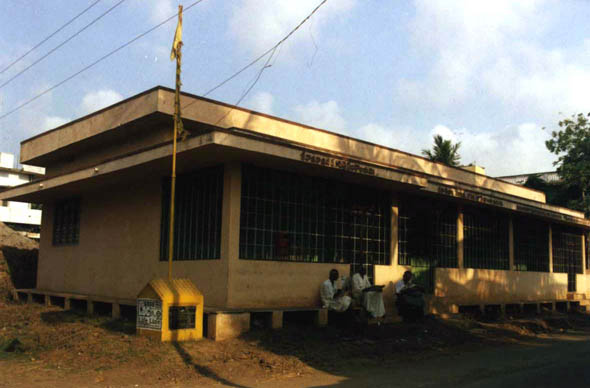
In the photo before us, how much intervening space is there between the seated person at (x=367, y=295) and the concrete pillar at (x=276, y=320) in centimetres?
255

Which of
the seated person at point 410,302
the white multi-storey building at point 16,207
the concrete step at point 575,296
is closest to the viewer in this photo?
the seated person at point 410,302

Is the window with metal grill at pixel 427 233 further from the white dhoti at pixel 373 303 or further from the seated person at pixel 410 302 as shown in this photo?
the white dhoti at pixel 373 303

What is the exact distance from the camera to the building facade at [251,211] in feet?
41.5

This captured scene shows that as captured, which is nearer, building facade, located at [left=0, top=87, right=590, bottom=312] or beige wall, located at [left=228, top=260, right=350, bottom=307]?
beige wall, located at [left=228, top=260, right=350, bottom=307]

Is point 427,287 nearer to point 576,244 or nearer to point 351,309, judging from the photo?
point 351,309

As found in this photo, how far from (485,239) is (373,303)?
8.15 metres

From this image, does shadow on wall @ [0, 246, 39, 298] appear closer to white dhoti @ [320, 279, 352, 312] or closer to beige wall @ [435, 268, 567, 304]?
white dhoti @ [320, 279, 352, 312]

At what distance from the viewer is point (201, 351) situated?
408 inches

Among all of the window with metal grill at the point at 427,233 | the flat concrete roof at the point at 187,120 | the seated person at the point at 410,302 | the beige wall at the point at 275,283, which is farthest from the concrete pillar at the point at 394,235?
the beige wall at the point at 275,283

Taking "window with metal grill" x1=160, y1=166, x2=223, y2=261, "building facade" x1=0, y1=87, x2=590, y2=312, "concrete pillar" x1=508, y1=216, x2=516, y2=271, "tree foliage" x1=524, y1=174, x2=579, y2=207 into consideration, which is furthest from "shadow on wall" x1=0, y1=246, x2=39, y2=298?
"tree foliage" x1=524, y1=174, x2=579, y2=207

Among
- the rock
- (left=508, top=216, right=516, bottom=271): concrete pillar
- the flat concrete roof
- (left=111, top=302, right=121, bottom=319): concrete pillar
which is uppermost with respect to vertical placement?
the flat concrete roof

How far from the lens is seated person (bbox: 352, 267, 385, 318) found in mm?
13867

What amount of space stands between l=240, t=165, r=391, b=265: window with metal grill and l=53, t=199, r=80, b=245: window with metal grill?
26.2 ft

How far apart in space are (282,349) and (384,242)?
19.9 ft
